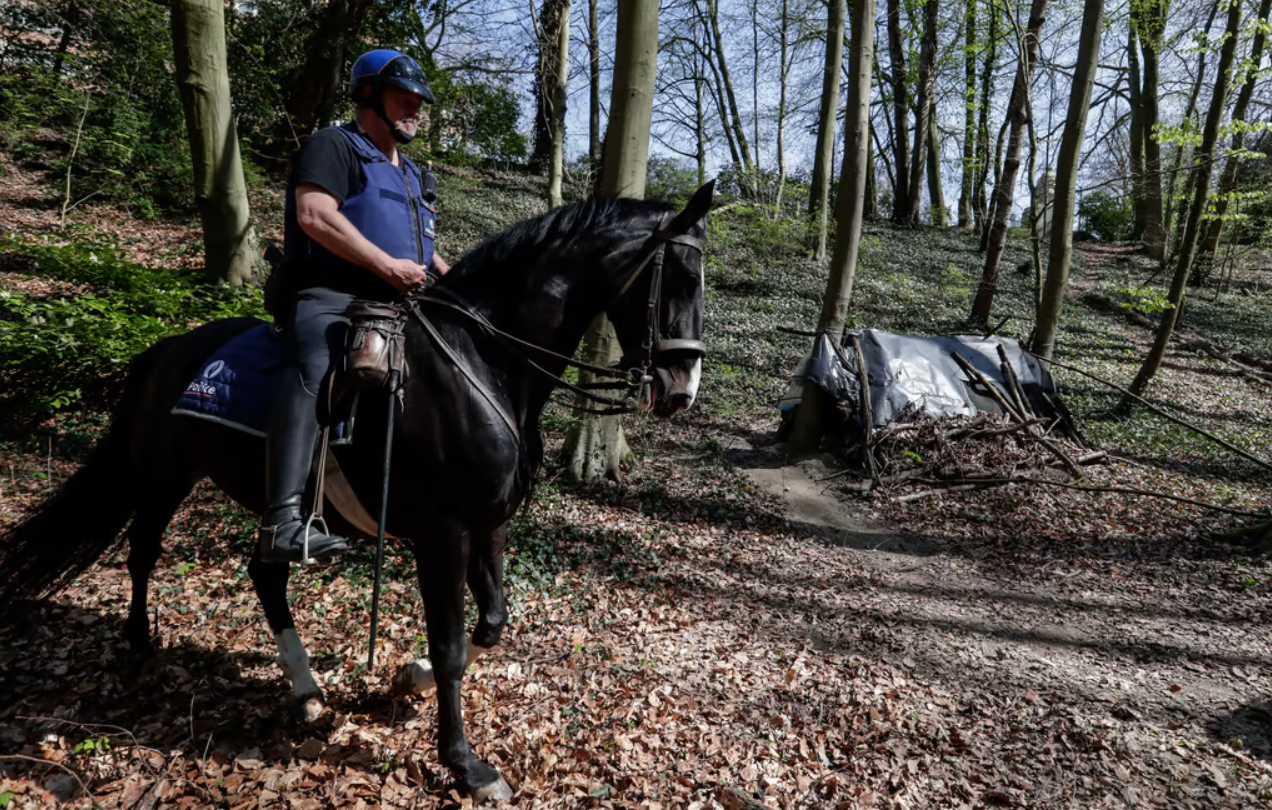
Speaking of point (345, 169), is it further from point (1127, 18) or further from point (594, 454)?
point (1127, 18)

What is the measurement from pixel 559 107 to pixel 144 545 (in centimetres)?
1070

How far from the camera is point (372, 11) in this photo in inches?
626

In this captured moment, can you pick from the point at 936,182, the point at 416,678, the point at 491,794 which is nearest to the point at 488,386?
the point at 416,678

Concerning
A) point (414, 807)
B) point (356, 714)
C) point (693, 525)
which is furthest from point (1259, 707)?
point (356, 714)

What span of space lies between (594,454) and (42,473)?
15.6 ft

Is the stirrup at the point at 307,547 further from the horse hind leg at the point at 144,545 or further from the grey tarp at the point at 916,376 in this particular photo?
the grey tarp at the point at 916,376

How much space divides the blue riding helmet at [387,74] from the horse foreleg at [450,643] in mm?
2019

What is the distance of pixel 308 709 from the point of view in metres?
3.26

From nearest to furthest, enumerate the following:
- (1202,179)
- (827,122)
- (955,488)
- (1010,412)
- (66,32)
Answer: (955,488), (1010,412), (1202,179), (66,32), (827,122)

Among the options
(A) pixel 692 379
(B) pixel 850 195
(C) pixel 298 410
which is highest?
(B) pixel 850 195

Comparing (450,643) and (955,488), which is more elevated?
(450,643)

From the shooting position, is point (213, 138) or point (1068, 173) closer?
point (213, 138)

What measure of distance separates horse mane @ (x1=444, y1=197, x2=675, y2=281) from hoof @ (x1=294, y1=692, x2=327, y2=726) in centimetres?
239

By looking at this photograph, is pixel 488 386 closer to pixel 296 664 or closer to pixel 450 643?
pixel 450 643
